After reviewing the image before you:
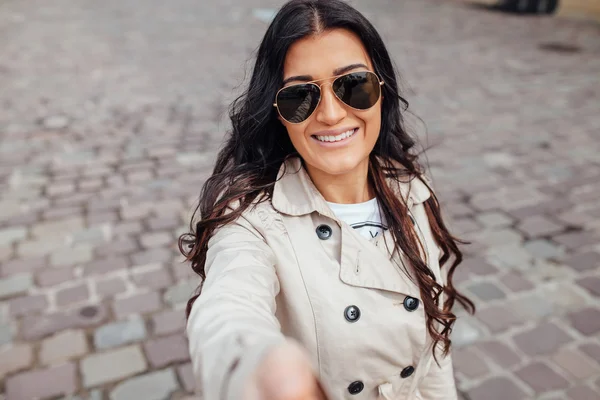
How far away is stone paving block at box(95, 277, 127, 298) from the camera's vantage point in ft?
12.3

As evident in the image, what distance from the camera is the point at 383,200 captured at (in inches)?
77.0

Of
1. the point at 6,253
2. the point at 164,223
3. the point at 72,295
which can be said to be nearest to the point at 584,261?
the point at 164,223

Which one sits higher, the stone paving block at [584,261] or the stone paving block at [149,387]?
the stone paving block at [149,387]

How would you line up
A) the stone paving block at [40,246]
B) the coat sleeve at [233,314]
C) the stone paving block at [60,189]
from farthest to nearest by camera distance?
the stone paving block at [60,189]
the stone paving block at [40,246]
the coat sleeve at [233,314]

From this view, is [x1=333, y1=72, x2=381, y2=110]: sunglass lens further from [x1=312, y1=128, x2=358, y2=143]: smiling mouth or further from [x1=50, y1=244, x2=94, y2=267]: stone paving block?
[x1=50, y1=244, x2=94, y2=267]: stone paving block

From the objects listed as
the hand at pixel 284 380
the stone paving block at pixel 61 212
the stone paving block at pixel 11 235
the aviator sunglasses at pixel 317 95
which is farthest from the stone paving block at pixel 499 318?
the stone paving block at pixel 11 235

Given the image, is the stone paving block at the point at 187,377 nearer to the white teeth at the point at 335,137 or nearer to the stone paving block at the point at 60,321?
the stone paving block at the point at 60,321

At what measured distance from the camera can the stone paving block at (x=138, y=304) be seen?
11.7 feet

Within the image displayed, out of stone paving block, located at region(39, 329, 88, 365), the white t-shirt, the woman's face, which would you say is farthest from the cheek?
stone paving block, located at region(39, 329, 88, 365)

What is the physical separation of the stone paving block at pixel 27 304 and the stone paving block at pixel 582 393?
2987mm

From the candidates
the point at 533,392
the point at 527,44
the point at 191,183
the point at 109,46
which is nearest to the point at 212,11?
the point at 109,46

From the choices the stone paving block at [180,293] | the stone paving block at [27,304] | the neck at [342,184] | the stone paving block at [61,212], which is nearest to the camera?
the neck at [342,184]

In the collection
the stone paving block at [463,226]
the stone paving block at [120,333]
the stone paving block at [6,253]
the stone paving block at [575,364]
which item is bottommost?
the stone paving block at [575,364]

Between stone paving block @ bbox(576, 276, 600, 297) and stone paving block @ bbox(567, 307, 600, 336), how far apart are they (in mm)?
193
